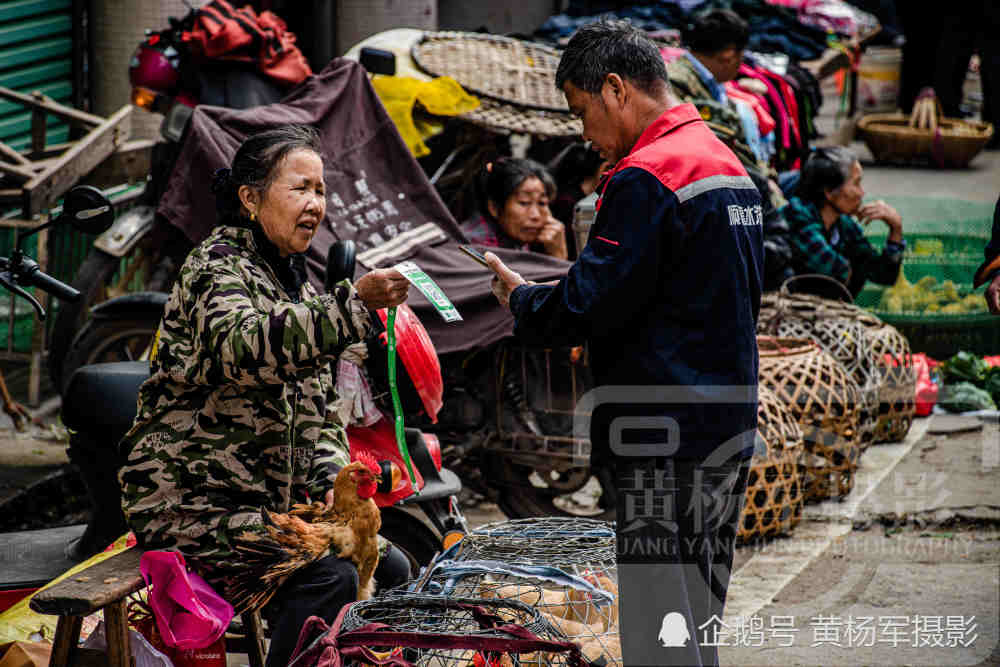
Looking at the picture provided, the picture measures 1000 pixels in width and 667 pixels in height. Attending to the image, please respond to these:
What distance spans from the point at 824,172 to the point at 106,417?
14.5 ft

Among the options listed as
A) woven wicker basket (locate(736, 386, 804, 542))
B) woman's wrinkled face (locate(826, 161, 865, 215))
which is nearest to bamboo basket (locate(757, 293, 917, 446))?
woman's wrinkled face (locate(826, 161, 865, 215))

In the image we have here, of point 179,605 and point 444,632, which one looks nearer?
point 444,632

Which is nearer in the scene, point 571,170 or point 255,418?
point 255,418

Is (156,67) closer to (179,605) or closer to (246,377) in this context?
(246,377)

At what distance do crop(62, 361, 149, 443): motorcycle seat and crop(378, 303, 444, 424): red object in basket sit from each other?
2.51 ft

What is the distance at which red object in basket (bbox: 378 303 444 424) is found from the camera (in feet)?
12.2

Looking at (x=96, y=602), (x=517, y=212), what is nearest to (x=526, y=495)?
(x=517, y=212)

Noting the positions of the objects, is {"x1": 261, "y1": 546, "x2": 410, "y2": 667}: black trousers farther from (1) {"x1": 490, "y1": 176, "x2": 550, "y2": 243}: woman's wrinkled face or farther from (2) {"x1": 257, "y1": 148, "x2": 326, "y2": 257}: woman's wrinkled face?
(1) {"x1": 490, "y1": 176, "x2": 550, "y2": 243}: woman's wrinkled face

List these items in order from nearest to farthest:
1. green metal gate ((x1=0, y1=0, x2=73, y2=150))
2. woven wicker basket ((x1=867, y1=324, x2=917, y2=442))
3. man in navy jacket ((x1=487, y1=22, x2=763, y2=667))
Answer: man in navy jacket ((x1=487, y1=22, x2=763, y2=667)) → woven wicker basket ((x1=867, y1=324, x2=917, y2=442)) → green metal gate ((x1=0, y1=0, x2=73, y2=150))

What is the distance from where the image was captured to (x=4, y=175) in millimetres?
5676

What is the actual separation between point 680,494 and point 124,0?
20.0 feet

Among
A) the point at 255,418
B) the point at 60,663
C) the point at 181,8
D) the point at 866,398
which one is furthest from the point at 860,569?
the point at 181,8

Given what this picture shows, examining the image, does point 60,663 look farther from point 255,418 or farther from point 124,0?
point 124,0

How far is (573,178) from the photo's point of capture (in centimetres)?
664
